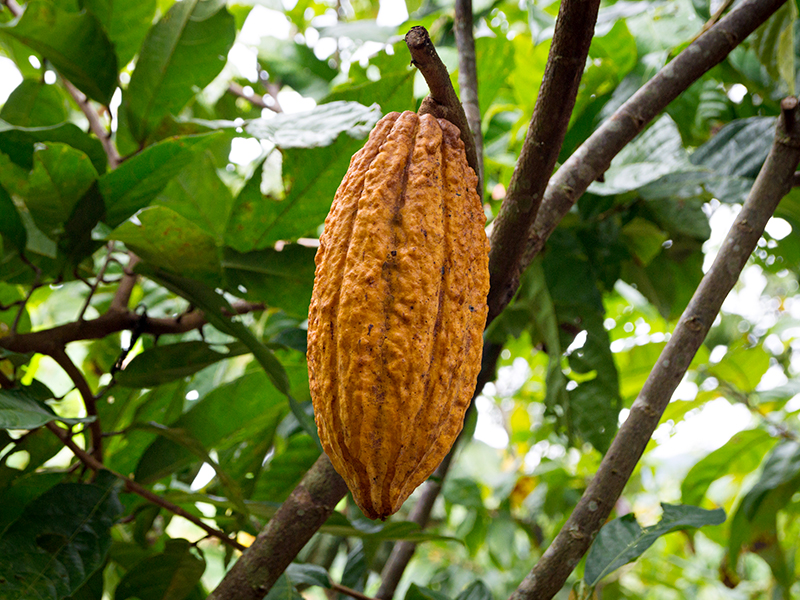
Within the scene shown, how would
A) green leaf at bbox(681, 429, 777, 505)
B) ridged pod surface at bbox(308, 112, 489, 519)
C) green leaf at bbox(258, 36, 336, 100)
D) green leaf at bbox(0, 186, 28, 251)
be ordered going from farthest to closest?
1. green leaf at bbox(258, 36, 336, 100)
2. green leaf at bbox(681, 429, 777, 505)
3. green leaf at bbox(0, 186, 28, 251)
4. ridged pod surface at bbox(308, 112, 489, 519)

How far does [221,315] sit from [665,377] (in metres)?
0.50

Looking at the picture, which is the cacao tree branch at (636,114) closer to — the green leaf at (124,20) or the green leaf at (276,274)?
the green leaf at (276,274)

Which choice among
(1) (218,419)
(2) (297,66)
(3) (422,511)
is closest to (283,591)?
(1) (218,419)

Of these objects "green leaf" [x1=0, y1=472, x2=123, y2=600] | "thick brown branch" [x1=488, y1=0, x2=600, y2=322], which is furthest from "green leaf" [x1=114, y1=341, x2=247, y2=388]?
"thick brown branch" [x1=488, y1=0, x2=600, y2=322]

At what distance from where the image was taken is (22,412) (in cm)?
61

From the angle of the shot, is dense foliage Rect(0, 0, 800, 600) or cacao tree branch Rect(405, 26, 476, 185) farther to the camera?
dense foliage Rect(0, 0, 800, 600)

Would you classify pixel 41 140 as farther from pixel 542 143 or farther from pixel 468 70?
pixel 542 143

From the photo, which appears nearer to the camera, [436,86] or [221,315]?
[436,86]

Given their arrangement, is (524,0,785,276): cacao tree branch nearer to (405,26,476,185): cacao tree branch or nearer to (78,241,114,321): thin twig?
(405,26,476,185): cacao tree branch

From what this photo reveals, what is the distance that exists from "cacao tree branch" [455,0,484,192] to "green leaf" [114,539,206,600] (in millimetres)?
636

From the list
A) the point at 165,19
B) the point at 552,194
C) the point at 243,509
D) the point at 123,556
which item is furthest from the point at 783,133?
the point at 123,556

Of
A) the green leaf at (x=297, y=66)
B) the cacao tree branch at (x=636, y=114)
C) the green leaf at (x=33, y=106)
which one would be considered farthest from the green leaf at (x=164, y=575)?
the green leaf at (x=297, y=66)

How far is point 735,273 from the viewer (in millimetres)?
638

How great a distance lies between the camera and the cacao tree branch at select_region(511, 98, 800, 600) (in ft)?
1.93
